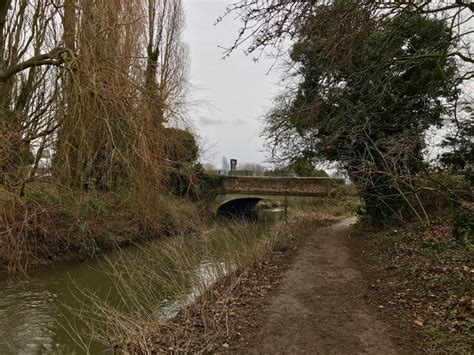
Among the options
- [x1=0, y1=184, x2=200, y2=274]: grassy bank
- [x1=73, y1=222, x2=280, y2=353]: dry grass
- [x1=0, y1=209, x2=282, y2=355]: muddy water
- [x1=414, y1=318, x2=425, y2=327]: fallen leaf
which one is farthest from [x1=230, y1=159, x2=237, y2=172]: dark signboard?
[x1=414, y1=318, x2=425, y2=327]: fallen leaf

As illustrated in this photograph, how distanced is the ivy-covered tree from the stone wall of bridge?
8.33 m

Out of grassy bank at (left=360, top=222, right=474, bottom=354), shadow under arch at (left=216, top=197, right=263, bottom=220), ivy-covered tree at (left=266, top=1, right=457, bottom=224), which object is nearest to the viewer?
grassy bank at (left=360, top=222, right=474, bottom=354)

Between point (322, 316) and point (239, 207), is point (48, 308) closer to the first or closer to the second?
point (322, 316)

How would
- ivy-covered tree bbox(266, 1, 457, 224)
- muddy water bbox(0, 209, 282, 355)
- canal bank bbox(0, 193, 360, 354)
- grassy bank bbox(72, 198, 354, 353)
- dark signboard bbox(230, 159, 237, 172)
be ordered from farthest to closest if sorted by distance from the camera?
1. dark signboard bbox(230, 159, 237, 172)
2. ivy-covered tree bbox(266, 1, 457, 224)
3. muddy water bbox(0, 209, 282, 355)
4. canal bank bbox(0, 193, 360, 354)
5. grassy bank bbox(72, 198, 354, 353)

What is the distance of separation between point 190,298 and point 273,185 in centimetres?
1719

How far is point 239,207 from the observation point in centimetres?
2709

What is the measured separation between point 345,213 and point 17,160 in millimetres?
13755

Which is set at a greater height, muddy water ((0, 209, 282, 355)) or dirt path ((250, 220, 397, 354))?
dirt path ((250, 220, 397, 354))

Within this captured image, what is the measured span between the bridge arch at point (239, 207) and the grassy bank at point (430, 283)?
14.6 metres

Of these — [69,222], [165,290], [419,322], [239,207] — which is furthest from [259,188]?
[419,322]

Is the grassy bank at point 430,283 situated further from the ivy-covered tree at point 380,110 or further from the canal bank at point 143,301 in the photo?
the canal bank at point 143,301

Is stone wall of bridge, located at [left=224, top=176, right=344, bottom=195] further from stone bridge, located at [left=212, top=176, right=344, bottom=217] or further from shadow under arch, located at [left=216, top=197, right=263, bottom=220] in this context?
shadow under arch, located at [left=216, top=197, right=263, bottom=220]

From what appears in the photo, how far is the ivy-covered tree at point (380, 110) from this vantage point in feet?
20.0

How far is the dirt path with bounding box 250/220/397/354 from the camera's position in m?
3.89
